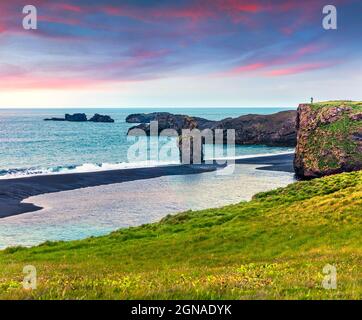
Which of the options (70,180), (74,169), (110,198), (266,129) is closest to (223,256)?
(110,198)

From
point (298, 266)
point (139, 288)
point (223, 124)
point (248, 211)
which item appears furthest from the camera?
point (223, 124)

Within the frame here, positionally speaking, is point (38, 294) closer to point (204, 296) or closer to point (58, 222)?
point (204, 296)

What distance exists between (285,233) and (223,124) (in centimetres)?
15832

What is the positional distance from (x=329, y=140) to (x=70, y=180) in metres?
47.7

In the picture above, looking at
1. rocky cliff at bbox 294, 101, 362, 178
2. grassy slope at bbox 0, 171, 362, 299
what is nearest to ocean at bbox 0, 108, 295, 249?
rocky cliff at bbox 294, 101, 362, 178

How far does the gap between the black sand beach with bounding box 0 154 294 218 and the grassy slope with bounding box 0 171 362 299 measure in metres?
21.8

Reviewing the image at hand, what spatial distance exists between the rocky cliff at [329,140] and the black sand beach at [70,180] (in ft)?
22.1

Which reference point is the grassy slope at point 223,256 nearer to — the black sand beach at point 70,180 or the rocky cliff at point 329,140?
the black sand beach at point 70,180

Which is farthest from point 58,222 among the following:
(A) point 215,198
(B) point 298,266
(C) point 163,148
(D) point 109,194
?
(C) point 163,148

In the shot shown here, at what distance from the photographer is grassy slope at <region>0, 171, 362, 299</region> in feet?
37.5

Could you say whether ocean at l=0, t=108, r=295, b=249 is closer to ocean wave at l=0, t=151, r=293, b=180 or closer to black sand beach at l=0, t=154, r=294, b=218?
ocean wave at l=0, t=151, r=293, b=180

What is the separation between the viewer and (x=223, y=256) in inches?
1049

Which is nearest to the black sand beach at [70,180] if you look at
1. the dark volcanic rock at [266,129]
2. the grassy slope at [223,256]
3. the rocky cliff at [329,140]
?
the rocky cliff at [329,140]

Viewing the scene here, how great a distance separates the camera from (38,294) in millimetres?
10648
